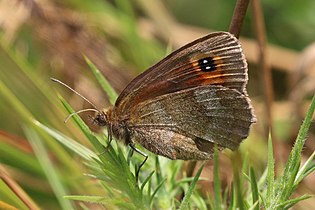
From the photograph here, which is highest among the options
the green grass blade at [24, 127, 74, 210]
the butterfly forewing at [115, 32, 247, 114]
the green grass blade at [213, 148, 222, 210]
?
the butterfly forewing at [115, 32, 247, 114]

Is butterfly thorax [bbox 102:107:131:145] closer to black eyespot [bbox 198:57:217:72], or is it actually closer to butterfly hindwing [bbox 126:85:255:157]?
butterfly hindwing [bbox 126:85:255:157]

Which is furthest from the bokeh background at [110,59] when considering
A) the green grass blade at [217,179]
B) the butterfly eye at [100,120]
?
the green grass blade at [217,179]

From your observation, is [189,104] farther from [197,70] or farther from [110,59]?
[110,59]

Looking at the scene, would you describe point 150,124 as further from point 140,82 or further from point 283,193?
point 283,193

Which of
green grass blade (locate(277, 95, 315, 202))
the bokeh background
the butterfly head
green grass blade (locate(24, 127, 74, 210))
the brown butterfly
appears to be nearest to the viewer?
green grass blade (locate(277, 95, 315, 202))

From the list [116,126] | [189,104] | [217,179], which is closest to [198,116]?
[189,104]

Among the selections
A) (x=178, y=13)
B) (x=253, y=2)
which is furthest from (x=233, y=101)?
(x=178, y=13)

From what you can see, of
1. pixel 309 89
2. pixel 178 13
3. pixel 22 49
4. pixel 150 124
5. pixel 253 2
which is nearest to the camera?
pixel 150 124

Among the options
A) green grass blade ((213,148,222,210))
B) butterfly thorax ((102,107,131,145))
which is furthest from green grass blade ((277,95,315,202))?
butterfly thorax ((102,107,131,145))
